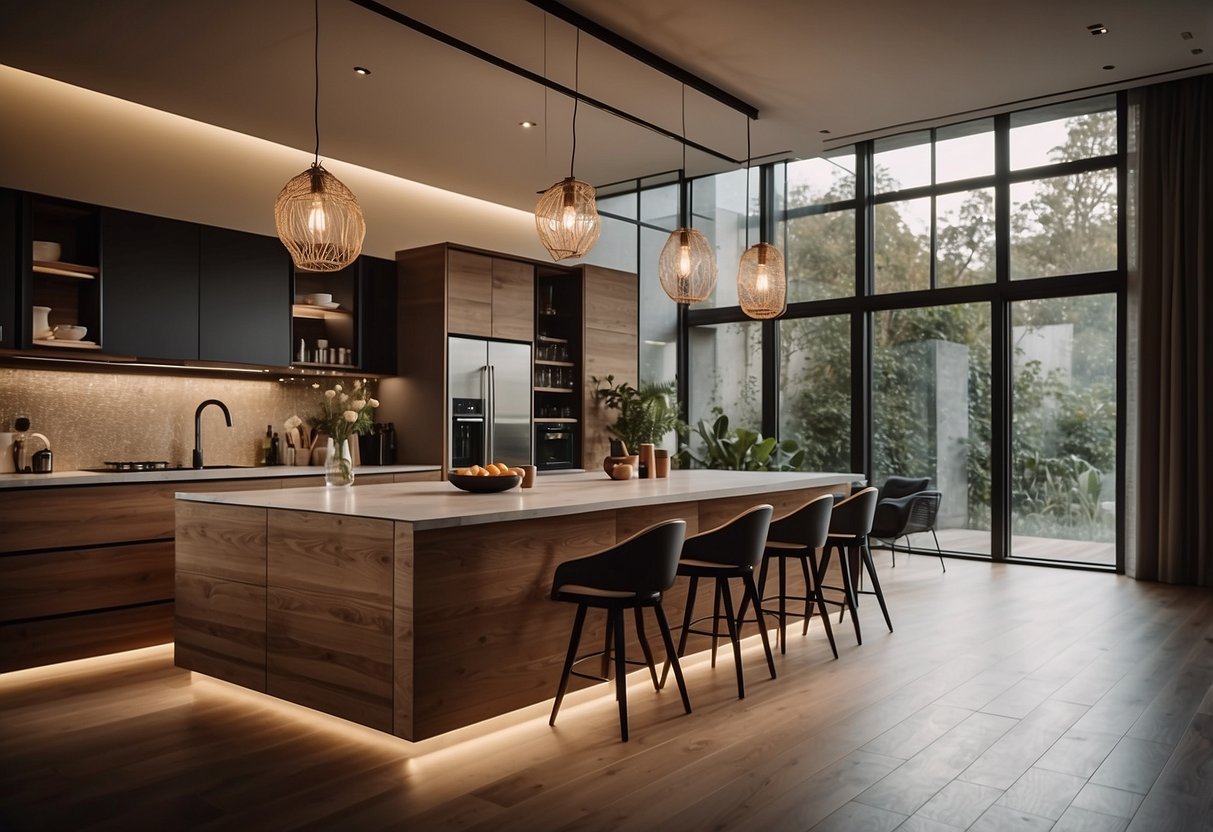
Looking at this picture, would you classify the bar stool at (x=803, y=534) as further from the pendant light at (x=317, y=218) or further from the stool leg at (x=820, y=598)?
the pendant light at (x=317, y=218)

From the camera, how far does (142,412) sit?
18.2 feet

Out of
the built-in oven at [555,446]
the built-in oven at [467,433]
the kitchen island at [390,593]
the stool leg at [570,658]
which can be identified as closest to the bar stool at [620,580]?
the stool leg at [570,658]

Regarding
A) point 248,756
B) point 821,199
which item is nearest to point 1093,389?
point 821,199

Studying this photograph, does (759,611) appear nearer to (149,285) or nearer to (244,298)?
(244,298)

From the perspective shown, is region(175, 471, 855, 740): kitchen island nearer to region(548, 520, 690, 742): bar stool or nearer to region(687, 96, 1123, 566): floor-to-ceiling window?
region(548, 520, 690, 742): bar stool

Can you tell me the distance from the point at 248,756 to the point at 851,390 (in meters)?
6.25

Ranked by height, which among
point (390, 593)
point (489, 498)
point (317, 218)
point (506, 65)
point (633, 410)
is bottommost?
point (390, 593)

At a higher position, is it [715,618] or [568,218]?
[568,218]

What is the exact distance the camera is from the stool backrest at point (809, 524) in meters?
4.38

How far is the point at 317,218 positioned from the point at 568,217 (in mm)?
1189

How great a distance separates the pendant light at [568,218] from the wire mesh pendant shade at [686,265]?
31.5 inches

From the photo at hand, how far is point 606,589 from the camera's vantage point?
3363mm

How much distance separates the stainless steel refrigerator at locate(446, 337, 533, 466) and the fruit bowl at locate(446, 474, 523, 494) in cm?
262

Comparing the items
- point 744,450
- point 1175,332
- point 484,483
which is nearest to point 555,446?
point 744,450
